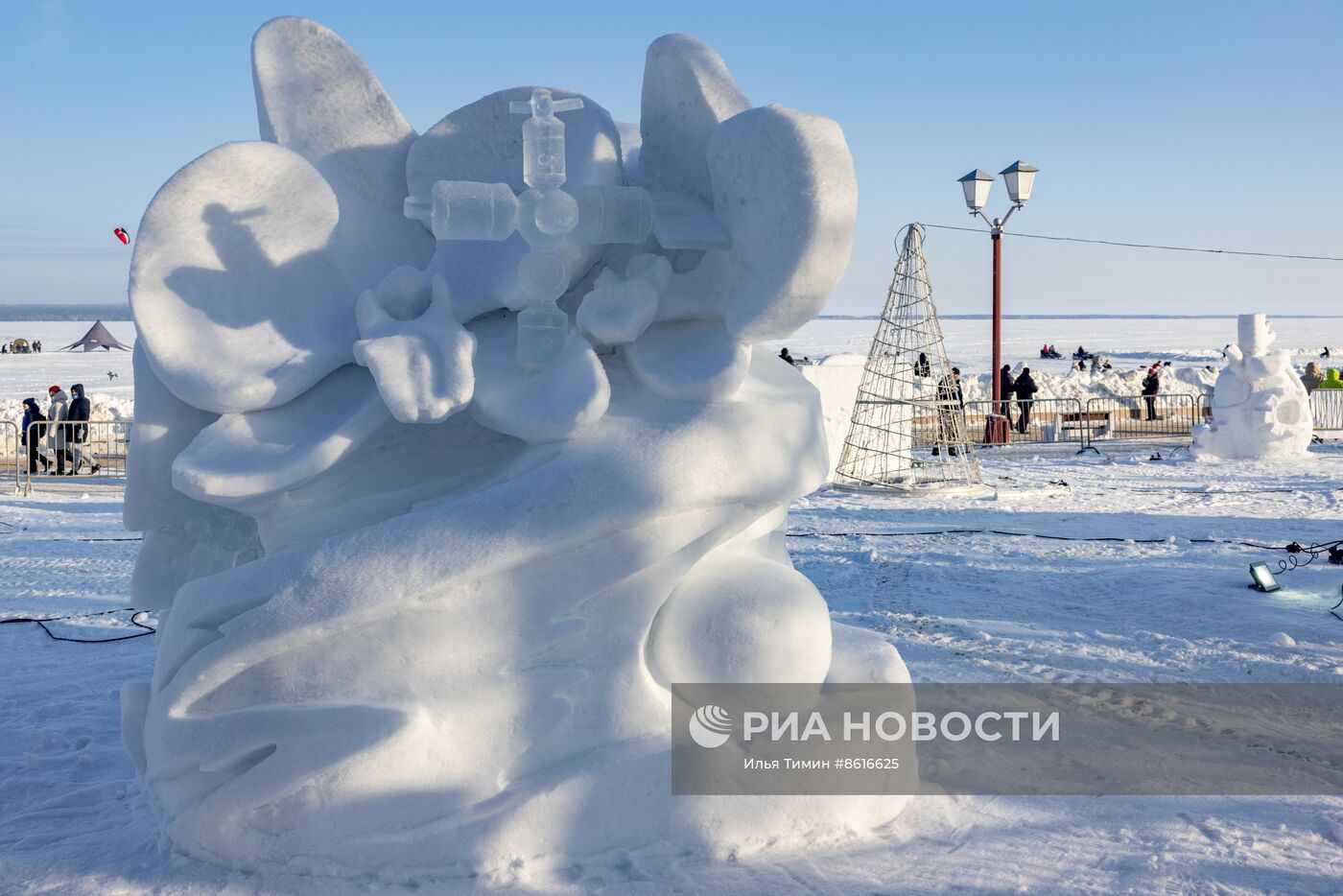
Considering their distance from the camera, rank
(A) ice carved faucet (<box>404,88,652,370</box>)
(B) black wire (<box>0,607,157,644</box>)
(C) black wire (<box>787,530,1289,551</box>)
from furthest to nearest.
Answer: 1. (C) black wire (<box>787,530,1289,551</box>)
2. (B) black wire (<box>0,607,157,644</box>)
3. (A) ice carved faucet (<box>404,88,652,370</box>)

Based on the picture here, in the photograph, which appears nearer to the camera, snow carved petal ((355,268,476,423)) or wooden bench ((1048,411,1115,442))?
snow carved petal ((355,268,476,423))

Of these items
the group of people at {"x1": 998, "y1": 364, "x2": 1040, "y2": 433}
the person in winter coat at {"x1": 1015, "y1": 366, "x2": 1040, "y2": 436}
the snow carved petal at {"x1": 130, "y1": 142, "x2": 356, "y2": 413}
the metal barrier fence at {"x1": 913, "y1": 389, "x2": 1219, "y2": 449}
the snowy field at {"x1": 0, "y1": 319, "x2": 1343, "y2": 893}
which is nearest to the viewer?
the snowy field at {"x1": 0, "y1": 319, "x2": 1343, "y2": 893}

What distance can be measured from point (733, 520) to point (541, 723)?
3.04 feet

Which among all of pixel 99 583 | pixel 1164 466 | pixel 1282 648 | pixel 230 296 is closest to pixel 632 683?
pixel 230 296

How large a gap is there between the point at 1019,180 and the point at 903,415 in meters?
4.33

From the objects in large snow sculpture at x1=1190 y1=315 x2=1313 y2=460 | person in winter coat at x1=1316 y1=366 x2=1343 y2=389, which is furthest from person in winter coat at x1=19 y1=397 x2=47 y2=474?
person in winter coat at x1=1316 y1=366 x2=1343 y2=389

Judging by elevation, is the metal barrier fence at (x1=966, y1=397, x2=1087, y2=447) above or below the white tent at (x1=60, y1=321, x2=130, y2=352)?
below

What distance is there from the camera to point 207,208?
405 centimetres

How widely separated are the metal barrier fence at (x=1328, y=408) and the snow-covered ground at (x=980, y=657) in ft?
28.3

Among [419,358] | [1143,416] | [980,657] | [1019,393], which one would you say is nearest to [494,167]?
[419,358]

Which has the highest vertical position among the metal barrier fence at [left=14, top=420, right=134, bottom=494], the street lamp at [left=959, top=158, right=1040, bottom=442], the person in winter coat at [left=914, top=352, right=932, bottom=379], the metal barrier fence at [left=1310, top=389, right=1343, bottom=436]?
the street lamp at [left=959, top=158, right=1040, bottom=442]

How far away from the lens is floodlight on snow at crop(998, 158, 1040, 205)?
17.0m

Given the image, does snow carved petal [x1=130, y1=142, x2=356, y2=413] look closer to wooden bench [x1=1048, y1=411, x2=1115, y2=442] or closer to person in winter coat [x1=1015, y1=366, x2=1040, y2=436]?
person in winter coat [x1=1015, y1=366, x2=1040, y2=436]

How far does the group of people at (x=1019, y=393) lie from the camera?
67.3 ft
